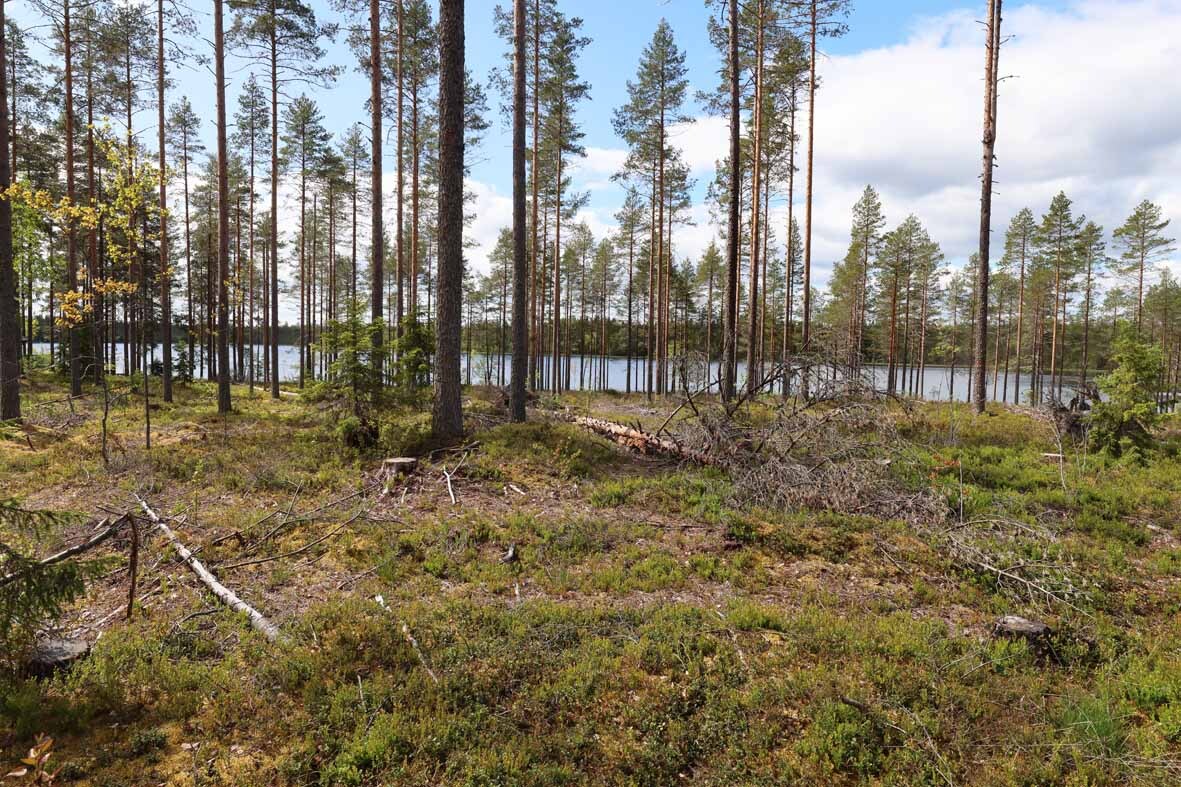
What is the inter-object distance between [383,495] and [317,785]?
17.4ft

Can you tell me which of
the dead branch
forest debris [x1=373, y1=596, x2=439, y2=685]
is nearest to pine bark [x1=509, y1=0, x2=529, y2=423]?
the dead branch

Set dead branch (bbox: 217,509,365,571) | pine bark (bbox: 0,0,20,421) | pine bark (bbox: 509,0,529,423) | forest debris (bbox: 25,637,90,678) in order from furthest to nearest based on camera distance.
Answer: pine bark (bbox: 509,0,529,423) → pine bark (bbox: 0,0,20,421) → dead branch (bbox: 217,509,365,571) → forest debris (bbox: 25,637,90,678)

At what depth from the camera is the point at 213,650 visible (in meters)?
4.32

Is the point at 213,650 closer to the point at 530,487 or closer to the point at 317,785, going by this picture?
the point at 317,785

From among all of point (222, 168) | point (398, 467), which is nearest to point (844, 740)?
point (398, 467)

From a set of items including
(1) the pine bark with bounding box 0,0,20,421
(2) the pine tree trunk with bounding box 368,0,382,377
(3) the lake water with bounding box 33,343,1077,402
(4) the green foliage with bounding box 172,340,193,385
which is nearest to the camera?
(1) the pine bark with bounding box 0,0,20,421

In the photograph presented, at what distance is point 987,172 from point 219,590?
2005cm

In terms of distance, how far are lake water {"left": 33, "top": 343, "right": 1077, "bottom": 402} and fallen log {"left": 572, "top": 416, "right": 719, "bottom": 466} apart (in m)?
1.42

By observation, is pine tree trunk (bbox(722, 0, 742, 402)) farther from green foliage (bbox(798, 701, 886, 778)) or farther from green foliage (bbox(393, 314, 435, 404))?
green foliage (bbox(798, 701, 886, 778))

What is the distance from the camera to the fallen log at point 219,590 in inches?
177

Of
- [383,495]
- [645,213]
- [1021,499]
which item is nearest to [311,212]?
[645,213]

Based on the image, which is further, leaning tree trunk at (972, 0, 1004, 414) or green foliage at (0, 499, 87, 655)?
leaning tree trunk at (972, 0, 1004, 414)

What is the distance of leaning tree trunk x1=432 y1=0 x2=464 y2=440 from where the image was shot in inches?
358

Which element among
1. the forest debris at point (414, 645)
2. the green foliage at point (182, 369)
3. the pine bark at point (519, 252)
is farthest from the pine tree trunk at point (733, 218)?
the green foliage at point (182, 369)
